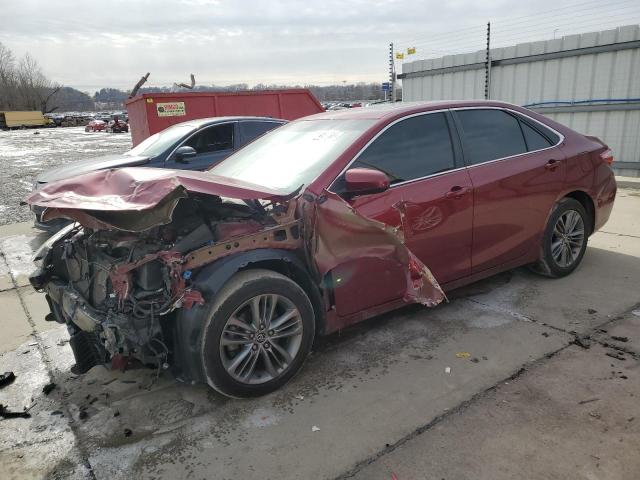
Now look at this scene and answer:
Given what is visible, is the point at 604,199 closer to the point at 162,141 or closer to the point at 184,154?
the point at 184,154

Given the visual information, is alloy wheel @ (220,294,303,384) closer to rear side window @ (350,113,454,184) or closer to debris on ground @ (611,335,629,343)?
rear side window @ (350,113,454,184)

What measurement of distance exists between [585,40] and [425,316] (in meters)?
8.82

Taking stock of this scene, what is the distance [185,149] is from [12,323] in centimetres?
308

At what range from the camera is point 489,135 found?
158 inches

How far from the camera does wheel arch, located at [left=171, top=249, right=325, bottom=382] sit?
2746 mm

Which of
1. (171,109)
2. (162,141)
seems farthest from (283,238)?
(171,109)

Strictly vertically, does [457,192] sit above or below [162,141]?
below

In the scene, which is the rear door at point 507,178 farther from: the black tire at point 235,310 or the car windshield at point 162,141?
the car windshield at point 162,141

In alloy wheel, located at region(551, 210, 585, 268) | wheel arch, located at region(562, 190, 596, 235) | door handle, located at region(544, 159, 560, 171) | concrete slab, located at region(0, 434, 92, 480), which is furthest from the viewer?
wheel arch, located at region(562, 190, 596, 235)

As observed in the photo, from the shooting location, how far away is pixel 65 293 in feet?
10.3

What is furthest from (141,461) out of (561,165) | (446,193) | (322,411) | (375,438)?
(561,165)

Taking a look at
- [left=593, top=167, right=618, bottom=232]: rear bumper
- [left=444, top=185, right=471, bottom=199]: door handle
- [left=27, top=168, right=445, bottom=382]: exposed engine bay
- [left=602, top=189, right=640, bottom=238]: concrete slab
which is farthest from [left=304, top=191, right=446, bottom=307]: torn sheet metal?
[left=602, top=189, right=640, bottom=238]: concrete slab

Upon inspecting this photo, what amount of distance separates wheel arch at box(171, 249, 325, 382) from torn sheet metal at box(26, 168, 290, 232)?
14.3 inches

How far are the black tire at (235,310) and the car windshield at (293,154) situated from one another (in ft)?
2.19
